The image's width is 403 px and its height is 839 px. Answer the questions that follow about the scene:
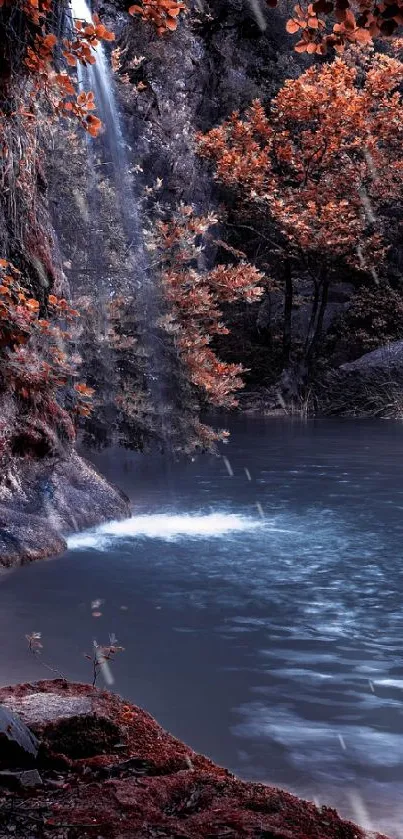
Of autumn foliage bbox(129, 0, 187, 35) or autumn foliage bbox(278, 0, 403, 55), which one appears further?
autumn foliage bbox(129, 0, 187, 35)

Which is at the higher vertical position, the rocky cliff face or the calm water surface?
the rocky cliff face

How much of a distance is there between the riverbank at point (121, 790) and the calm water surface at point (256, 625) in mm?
885

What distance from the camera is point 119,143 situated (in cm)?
1731

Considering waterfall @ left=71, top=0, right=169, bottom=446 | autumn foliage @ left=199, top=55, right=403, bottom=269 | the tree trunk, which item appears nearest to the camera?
waterfall @ left=71, top=0, right=169, bottom=446

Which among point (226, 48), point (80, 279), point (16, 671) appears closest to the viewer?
point (16, 671)

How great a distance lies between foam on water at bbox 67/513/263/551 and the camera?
34.3ft

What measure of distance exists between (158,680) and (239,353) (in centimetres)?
2630

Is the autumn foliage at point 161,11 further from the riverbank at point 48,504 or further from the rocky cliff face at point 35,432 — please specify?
the riverbank at point 48,504

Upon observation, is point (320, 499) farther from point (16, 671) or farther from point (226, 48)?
point (226, 48)

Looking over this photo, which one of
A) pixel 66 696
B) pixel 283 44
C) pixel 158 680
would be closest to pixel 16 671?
pixel 158 680

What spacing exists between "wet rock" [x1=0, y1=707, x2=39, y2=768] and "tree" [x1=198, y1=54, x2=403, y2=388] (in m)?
24.8

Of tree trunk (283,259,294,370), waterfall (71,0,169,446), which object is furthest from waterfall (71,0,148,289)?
tree trunk (283,259,294,370)

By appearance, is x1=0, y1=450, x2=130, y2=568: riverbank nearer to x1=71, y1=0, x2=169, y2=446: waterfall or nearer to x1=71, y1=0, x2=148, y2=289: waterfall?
x1=71, y1=0, x2=169, y2=446: waterfall

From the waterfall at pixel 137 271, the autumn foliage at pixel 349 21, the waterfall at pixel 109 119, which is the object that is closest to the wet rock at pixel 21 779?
the autumn foliage at pixel 349 21
